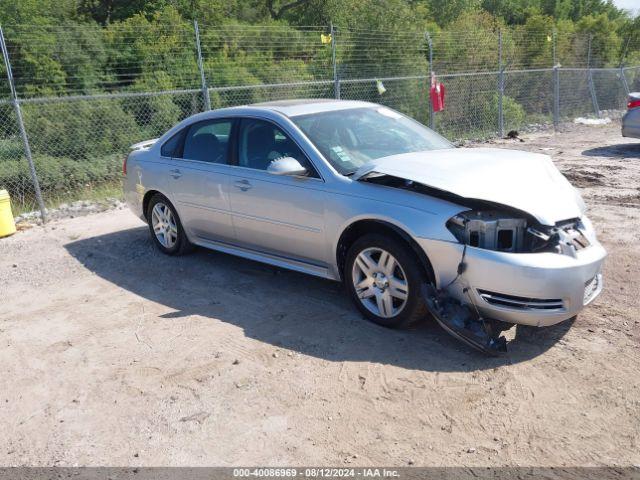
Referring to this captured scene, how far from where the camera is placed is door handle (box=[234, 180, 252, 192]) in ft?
18.0

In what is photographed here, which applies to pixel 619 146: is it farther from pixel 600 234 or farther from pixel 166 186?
pixel 166 186

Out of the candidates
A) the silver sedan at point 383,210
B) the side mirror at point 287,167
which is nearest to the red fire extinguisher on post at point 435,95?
the silver sedan at point 383,210

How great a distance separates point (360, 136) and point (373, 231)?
45.0 inches

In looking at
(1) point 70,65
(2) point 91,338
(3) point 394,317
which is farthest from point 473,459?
(1) point 70,65

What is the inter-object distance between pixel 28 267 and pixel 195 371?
362 cm

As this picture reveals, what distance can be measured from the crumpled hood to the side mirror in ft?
1.57

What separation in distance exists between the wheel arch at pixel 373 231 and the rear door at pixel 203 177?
1.40m

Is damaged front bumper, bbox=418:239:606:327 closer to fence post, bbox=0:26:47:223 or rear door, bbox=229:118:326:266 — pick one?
rear door, bbox=229:118:326:266

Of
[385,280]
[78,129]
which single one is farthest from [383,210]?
[78,129]

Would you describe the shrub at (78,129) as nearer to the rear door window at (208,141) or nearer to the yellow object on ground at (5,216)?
the yellow object on ground at (5,216)

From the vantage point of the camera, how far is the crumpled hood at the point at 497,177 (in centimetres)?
412

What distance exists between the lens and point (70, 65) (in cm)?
1571

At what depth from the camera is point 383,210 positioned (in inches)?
175

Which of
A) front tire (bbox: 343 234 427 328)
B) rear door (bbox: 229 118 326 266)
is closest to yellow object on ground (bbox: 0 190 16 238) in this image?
rear door (bbox: 229 118 326 266)
